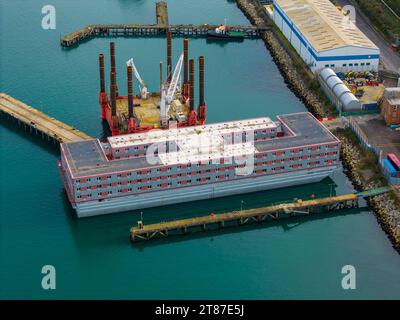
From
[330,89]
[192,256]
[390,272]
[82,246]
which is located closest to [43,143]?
[82,246]

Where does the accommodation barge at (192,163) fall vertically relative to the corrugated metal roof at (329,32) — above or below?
below

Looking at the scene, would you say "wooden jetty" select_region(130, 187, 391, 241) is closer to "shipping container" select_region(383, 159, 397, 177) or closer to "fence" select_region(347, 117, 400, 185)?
"fence" select_region(347, 117, 400, 185)

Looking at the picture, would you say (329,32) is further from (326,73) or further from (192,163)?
(192,163)

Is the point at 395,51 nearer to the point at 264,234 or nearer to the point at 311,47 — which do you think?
the point at 311,47

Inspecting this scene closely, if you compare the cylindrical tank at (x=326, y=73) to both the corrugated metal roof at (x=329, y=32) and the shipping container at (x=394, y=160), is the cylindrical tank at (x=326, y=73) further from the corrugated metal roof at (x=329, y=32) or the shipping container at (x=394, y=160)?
the shipping container at (x=394, y=160)

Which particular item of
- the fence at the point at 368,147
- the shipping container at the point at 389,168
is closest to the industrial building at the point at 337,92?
the fence at the point at 368,147
